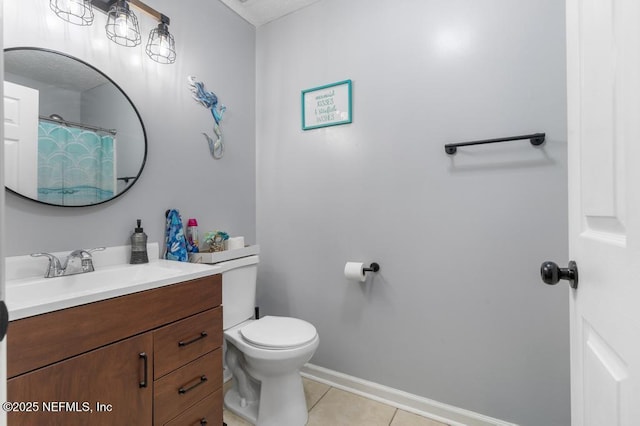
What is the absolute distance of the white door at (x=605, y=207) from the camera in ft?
1.36

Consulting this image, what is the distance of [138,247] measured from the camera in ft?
4.70

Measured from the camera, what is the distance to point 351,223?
1.83 meters

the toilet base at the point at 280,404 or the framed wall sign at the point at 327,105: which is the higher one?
the framed wall sign at the point at 327,105

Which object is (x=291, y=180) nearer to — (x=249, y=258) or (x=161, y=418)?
(x=249, y=258)

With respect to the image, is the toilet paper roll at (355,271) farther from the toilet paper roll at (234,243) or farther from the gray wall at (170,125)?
the gray wall at (170,125)

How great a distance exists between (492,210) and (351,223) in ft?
2.56

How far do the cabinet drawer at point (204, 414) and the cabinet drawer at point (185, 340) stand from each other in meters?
0.22

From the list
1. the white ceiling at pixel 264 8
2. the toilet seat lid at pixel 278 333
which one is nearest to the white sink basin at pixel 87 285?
the toilet seat lid at pixel 278 333

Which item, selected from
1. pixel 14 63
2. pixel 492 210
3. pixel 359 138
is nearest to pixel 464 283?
pixel 492 210

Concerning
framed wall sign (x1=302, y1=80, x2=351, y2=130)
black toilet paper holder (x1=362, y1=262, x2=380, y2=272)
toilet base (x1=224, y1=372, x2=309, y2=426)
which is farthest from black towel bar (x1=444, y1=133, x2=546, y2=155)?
toilet base (x1=224, y1=372, x2=309, y2=426)

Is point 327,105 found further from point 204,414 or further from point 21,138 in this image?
point 204,414

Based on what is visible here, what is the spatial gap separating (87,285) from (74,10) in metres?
1.20

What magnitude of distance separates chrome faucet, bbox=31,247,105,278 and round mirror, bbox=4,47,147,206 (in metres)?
0.22

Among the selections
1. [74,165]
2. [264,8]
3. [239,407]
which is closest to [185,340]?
[239,407]
